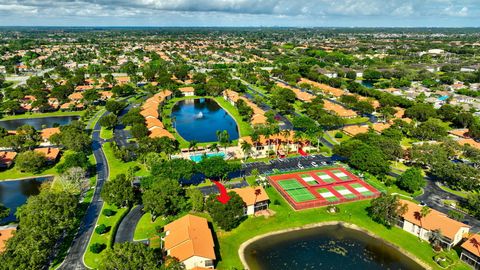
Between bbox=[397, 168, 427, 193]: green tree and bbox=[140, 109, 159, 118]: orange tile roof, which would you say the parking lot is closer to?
bbox=[397, 168, 427, 193]: green tree

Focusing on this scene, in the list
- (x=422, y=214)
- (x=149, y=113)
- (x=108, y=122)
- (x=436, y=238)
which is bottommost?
(x=436, y=238)

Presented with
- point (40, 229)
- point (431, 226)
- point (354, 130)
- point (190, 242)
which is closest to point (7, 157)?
point (40, 229)

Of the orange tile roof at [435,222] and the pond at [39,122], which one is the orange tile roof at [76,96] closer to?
the pond at [39,122]

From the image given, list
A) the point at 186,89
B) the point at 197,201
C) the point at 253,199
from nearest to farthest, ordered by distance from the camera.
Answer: the point at 197,201 → the point at 253,199 → the point at 186,89

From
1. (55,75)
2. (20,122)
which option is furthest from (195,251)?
(55,75)

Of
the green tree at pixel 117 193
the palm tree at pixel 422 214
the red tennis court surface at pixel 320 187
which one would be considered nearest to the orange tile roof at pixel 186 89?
the red tennis court surface at pixel 320 187

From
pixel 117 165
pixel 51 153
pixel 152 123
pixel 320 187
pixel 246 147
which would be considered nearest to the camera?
pixel 320 187

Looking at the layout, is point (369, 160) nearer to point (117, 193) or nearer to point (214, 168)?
point (214, 168)
